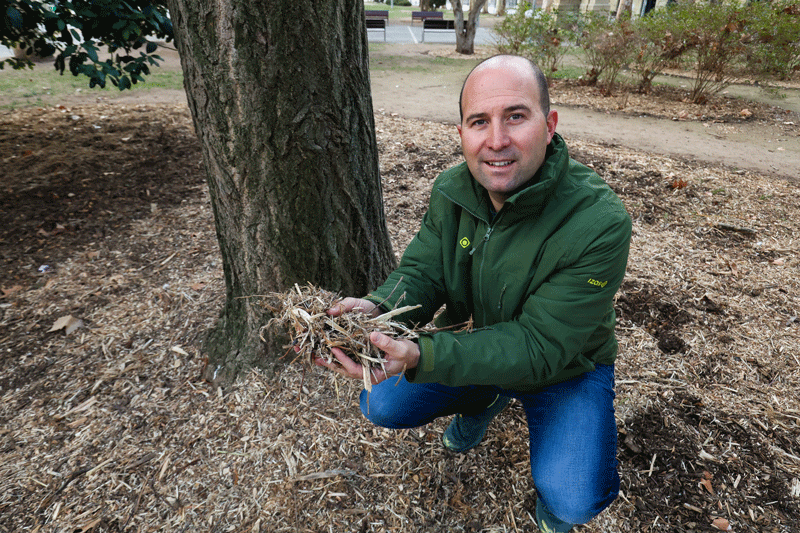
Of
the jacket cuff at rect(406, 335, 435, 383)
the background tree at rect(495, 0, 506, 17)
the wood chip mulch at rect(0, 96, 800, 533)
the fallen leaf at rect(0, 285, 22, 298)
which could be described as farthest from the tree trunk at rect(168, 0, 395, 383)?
the background tree at rect(495, 0, 506, 17)

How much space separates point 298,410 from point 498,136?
5.75ft

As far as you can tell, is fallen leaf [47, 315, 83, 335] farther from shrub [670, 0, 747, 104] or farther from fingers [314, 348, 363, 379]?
shrub [670, 0, 747, 104]

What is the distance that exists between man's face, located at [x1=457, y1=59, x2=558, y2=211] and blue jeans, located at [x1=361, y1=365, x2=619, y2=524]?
2.99ft

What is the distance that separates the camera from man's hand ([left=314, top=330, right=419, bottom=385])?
1.54 meters

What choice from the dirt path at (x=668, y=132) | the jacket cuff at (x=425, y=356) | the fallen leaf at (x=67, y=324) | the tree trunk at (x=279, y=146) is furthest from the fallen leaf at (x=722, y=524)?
the dirt path at (x=668, y=132)

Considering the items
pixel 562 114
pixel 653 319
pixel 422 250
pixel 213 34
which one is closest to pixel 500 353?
pixel 422 250

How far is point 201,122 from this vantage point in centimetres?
218

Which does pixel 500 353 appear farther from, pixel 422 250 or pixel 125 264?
pixel 125 264

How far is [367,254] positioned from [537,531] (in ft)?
5.32

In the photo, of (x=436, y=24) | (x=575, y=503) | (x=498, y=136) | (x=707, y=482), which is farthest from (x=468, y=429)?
(x=436, y=24)

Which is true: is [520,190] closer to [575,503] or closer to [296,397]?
[575,503]

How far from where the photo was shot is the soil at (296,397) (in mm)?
2080

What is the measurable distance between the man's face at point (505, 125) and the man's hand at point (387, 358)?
2.32ft

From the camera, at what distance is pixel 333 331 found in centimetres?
167
